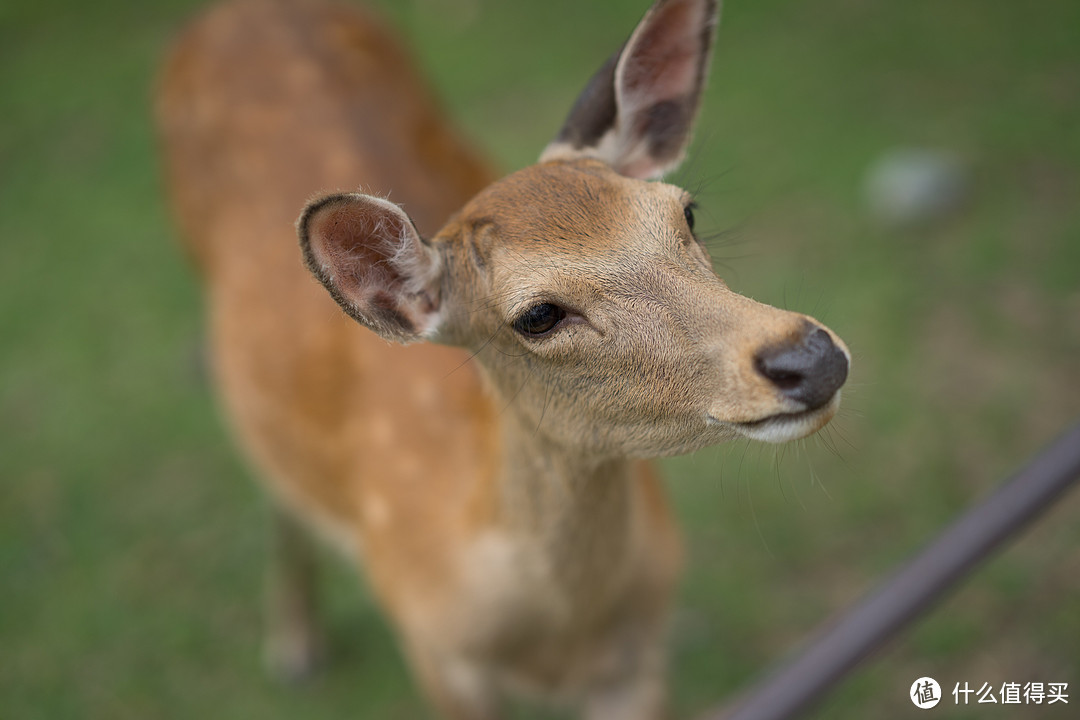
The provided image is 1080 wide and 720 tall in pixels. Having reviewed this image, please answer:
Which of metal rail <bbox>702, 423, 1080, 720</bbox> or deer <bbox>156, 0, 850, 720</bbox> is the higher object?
deer <bbox>156, 0, 850, 720</bbox>

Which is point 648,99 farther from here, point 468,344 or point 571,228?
point 468,344

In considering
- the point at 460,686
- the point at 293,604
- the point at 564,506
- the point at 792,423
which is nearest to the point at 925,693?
the point at 460,686

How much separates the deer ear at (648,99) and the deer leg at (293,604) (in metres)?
2.09

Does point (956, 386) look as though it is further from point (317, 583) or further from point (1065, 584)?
point (317, 583)

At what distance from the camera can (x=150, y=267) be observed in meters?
5.72

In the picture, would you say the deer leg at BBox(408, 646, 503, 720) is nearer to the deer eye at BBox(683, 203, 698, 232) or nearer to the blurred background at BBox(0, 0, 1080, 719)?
the blurred background at BBox(0, 0, 1080, 719)

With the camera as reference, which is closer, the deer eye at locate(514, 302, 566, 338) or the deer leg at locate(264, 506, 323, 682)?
the deer eye at locate(514, 302, 566, 338)

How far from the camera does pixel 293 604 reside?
3.75 meters

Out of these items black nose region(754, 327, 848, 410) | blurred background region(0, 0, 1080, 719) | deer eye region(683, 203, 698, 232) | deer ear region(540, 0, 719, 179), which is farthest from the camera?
blurred background region(0, 0, 1080, 719)

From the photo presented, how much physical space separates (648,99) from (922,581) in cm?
126

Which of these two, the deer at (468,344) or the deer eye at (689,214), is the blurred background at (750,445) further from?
the deer at (468,344)

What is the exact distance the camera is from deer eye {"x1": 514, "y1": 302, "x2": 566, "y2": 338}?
1.88 metres

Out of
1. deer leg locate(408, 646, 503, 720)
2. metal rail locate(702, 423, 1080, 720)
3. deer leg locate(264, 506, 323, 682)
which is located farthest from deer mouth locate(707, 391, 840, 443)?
deer leg locate(264, 506, 323, 682)

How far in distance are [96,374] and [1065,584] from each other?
15.4 feet
